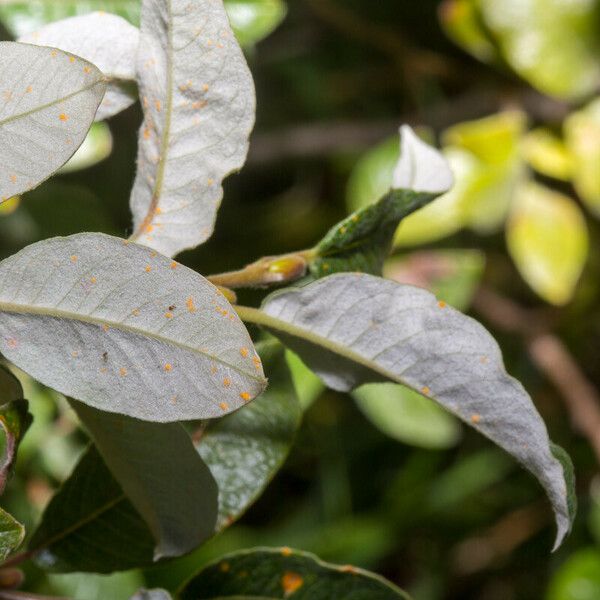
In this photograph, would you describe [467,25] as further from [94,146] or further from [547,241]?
[94,146]

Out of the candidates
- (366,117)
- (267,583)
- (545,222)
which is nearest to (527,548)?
(545,222)

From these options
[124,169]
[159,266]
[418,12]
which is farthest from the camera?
[418,12]

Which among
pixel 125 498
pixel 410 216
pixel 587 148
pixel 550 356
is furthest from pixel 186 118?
pixel 550 356

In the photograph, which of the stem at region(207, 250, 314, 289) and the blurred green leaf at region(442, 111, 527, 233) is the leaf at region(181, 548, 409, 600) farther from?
the blurred green leaf at region(442, 111, 527, 233)

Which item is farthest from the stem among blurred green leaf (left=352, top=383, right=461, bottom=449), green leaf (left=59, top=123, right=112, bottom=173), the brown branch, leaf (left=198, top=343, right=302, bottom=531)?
the brown branch

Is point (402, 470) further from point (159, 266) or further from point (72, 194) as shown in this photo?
point (159, 266)

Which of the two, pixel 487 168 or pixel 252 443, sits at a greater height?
pixel 252 443
